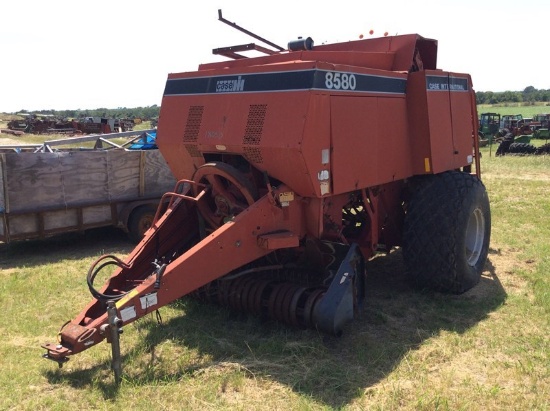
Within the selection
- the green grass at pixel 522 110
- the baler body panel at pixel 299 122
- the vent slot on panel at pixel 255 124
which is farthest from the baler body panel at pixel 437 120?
the green grass at pixel 522 110

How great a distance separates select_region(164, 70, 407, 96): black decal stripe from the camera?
4.09m

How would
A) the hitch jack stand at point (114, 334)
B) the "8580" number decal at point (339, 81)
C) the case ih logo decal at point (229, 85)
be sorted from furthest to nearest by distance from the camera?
the case ih logo decal at point (229, 85) < the "8580" number decal at point (339, 81) < the hitch jack stand at point (114, 334)

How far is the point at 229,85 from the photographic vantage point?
4.68 meters

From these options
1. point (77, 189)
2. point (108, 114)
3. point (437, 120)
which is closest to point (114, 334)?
point (437, 120)

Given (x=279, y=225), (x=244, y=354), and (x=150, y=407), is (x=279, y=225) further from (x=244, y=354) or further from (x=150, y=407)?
(x=150, y=407)

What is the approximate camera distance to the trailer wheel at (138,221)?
766 cm

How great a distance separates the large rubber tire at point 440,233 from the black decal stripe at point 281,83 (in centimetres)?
102

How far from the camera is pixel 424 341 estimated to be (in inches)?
166

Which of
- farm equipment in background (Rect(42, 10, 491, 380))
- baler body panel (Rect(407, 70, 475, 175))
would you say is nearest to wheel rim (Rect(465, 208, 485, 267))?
farm equipment in background (Rect(42, 10, 491, 380))

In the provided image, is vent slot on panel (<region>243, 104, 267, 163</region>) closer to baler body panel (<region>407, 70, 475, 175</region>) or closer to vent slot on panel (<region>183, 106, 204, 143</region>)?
vent slot on panel (<region>183, 106, 204, 143</region>)

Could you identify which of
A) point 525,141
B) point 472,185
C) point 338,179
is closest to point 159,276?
point 338,179

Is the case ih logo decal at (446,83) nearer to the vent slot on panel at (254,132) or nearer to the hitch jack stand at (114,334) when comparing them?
the vent slot on panel at (254,132)

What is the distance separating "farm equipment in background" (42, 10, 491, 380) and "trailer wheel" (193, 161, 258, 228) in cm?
1

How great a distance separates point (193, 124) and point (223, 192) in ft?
2.38
